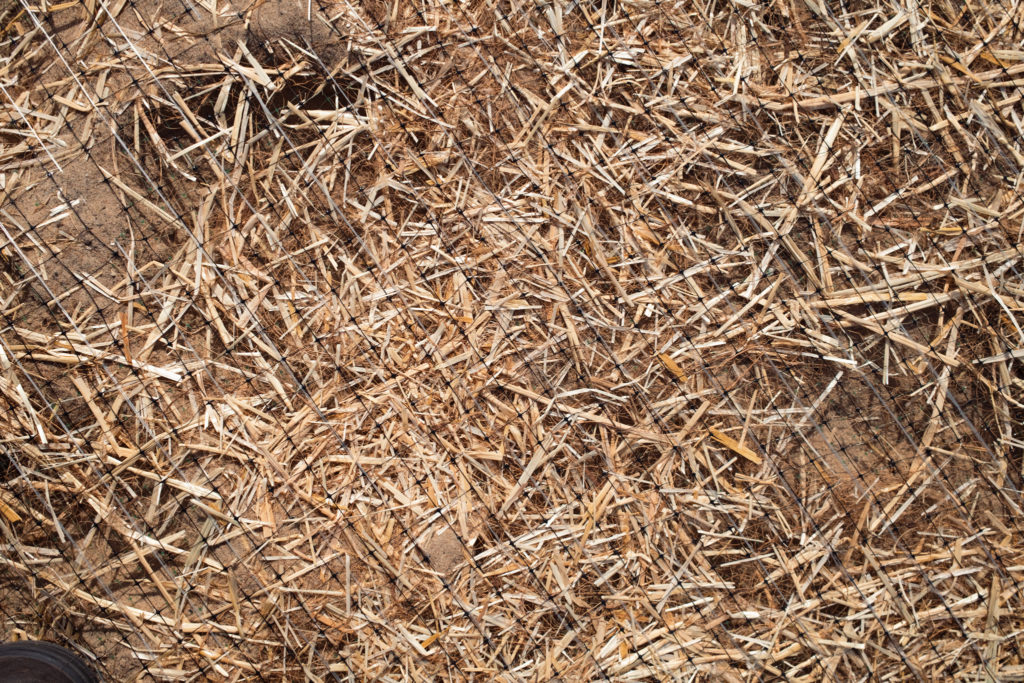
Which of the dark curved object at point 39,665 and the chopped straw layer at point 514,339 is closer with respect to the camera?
the dark curved object at point 39,665

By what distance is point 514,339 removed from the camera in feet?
7.20

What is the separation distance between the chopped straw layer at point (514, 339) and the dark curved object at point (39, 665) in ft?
0.37

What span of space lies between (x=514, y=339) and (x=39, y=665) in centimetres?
175

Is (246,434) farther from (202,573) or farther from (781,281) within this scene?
(781,281)

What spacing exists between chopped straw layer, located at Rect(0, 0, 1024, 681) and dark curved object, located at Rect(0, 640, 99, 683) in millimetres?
111

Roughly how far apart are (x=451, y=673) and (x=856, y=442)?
1575 millimetres

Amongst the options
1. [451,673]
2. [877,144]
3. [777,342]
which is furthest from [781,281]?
[451,673]

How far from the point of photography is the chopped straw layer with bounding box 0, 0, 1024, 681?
2.12m

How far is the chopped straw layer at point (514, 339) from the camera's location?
83.5 inches

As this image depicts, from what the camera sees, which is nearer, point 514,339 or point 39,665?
point 39,665

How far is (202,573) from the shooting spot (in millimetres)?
2117

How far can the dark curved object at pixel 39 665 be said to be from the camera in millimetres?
1932

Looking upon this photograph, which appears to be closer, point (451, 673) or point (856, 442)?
point (451, 673)

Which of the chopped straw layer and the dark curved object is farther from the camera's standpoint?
the chopped straw layer
